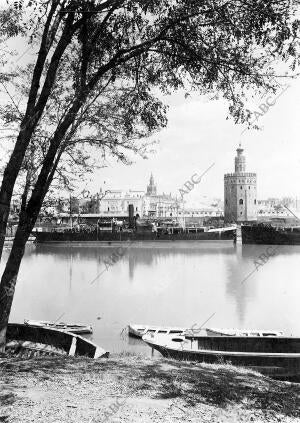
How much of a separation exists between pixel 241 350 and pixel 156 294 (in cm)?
1295

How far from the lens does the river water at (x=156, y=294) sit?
1723 cm

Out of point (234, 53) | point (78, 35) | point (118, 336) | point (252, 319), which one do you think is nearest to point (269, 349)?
point (118, 336)

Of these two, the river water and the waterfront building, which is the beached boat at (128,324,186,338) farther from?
the waterfront building

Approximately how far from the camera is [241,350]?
11.2 meters

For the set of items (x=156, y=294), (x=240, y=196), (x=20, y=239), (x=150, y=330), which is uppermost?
(x=240, y=196)

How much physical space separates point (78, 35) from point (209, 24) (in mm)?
1839

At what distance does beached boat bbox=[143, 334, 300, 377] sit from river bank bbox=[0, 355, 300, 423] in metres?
3.43

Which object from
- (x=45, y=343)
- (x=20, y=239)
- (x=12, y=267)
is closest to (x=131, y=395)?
(x=12, y=267)

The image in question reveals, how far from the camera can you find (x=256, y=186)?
9481 cm

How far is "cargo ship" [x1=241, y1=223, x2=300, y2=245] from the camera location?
61.7 meters

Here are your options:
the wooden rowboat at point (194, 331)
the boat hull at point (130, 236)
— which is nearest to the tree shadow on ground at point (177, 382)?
the wooden rowboat at point (194, 331)

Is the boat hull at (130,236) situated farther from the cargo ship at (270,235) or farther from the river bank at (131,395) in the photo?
the river bank at (131,395)

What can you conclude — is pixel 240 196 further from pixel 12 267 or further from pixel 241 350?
pixel 12 267

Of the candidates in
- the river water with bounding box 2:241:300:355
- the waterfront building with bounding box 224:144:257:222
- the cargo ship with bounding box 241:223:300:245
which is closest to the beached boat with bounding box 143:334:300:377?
the river water with bounding box 2:241:300:355
